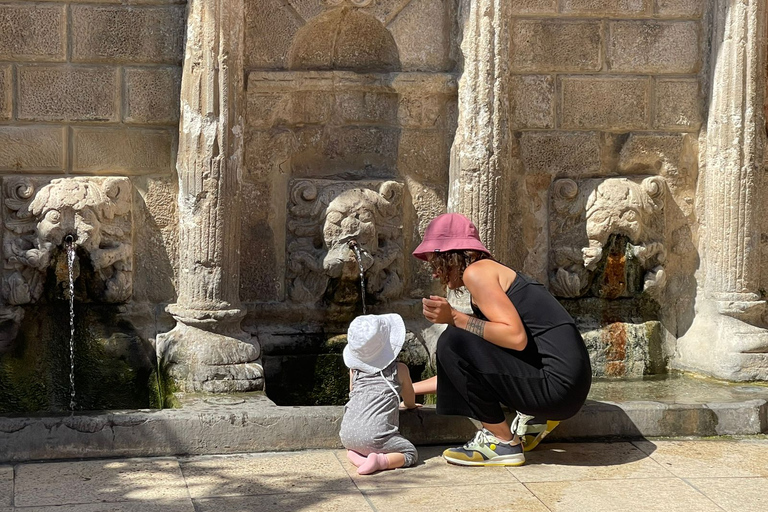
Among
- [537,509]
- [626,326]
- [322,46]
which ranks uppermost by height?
[322,46]

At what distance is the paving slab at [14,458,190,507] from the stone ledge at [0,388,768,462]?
9 cm

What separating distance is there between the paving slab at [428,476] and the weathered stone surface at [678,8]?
3364 millimetres

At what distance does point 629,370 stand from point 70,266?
3431 mm

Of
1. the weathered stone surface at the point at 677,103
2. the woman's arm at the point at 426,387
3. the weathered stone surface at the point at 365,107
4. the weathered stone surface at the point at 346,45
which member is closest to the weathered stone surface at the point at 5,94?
the weathered stone surface at the point at 346,45

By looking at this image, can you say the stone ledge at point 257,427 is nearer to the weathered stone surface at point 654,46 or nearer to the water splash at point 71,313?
the water splash at point 71,313

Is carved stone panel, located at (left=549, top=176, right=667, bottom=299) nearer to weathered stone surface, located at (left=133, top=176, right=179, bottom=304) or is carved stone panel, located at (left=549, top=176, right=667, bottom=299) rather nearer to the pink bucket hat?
the pink bucket hat

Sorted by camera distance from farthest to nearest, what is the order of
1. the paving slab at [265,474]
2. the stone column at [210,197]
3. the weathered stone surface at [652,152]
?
the weathered stone surface at [652,152]
the stone column at [210,197]
the paving slab at [265,474]

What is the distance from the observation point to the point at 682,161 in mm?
6988

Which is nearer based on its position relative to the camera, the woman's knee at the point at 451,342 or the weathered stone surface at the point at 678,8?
the woman's knee at the point at 451,342

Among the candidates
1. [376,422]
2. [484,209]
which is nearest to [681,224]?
[484,209]

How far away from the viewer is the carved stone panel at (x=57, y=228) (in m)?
6.24

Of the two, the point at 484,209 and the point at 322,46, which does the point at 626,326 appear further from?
the point at 322,46

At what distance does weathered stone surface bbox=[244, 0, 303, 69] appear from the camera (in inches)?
255

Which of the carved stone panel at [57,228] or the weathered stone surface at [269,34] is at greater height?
the weathered stone surface at [269,34]
